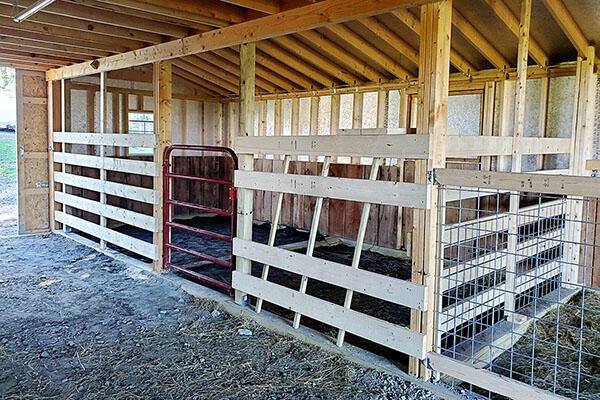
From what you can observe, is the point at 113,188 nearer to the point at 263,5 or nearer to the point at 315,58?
the point at 315,58

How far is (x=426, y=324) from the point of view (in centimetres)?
296

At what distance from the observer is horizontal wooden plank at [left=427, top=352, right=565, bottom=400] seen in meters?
2.56

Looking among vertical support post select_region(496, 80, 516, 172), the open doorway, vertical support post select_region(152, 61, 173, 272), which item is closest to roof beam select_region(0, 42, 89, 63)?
vertical support post select_region(152, 61, 173, 272)

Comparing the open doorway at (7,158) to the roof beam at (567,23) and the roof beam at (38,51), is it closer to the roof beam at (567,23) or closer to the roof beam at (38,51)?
the roof beam at (38,51)

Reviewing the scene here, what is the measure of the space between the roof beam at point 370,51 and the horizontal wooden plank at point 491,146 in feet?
7.38

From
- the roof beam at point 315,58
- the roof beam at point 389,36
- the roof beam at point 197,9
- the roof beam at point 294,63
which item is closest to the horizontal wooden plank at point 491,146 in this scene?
the roof beam at point 389,36

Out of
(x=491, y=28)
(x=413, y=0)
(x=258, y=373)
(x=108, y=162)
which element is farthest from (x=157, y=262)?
(x=491, y=28)

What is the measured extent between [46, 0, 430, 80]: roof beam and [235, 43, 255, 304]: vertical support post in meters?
0.16

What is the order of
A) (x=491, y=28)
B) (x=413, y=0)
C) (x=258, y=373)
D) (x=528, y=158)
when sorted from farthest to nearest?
(x=528, y=158) → (x=491, y=28) → (x=258, y=373) → (x=413, y=0)

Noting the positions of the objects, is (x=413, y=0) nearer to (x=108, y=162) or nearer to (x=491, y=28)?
(x=491, y=28)

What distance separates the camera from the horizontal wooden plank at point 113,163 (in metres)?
5.33

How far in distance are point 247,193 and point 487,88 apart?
342cm

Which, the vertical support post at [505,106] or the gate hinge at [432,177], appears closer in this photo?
the gate hinge at [432,177]

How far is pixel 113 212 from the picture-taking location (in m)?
6.05
